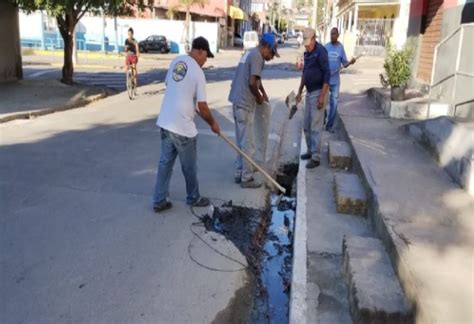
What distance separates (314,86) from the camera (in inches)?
276

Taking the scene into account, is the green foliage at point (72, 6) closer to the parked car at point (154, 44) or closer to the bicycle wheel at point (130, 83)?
the bicycle wheel at point (130, 83)

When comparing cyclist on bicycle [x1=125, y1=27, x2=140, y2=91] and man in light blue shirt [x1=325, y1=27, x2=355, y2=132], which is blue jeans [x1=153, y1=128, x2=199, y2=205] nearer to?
man in light blue shirt [x1=325, y1=27, x2=355, y2=132]

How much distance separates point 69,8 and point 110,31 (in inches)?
1058

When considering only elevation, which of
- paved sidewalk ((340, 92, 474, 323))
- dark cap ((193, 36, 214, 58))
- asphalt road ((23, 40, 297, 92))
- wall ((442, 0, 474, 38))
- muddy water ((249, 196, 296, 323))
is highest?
wall ((442, 0, 474, 38))

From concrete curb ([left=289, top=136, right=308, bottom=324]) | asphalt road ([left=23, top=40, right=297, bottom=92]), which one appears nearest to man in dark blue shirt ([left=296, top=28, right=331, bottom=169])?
concrete curb ([left=289, top=136, right=308, bottom=324])

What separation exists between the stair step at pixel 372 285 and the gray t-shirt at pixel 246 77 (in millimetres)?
2647

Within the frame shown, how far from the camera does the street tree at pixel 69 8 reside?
517 inches

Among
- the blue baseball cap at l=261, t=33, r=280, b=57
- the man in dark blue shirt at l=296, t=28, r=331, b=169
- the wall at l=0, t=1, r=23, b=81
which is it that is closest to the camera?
the blue baseball cap at l=261, t=33, r=280, b=57

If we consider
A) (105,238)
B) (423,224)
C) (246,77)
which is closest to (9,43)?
(246,77)

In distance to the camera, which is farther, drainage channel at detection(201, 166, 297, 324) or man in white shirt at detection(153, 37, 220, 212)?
man in white shirt at detection(153, 37, 220, 212)

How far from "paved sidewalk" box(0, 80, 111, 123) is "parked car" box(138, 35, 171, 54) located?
21.9 meters

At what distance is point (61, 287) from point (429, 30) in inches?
459

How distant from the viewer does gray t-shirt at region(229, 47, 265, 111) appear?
20.2 feet

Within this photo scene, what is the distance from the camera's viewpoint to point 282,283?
4.66 metres
